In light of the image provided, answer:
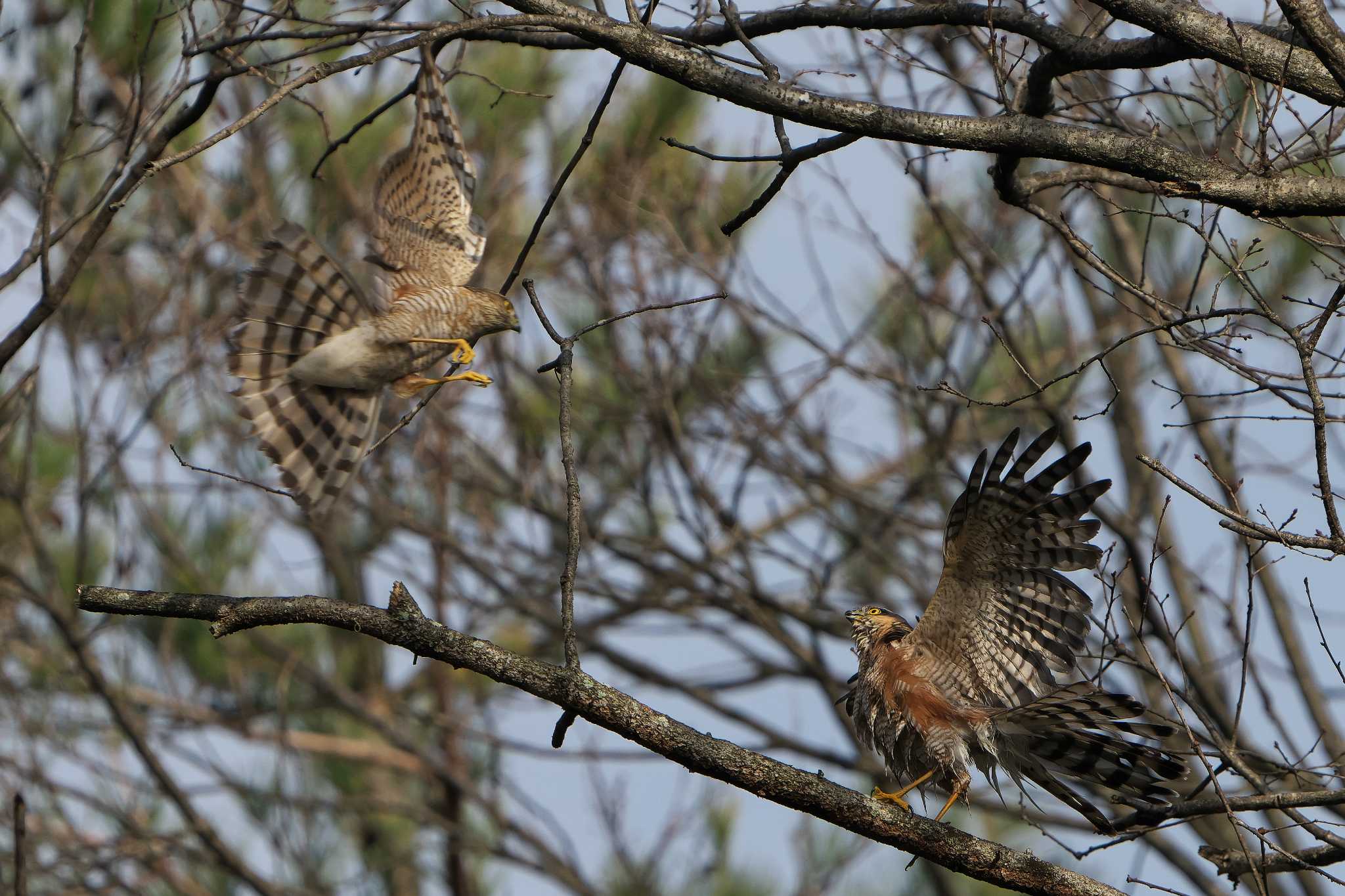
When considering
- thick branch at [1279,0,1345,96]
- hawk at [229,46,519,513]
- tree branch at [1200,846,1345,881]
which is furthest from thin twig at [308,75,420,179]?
tree branch at [1200,846,1345,881]

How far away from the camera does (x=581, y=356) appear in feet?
26.5

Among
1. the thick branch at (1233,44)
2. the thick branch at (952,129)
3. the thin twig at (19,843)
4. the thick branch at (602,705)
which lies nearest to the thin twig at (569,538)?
the thick branch at (602,705)

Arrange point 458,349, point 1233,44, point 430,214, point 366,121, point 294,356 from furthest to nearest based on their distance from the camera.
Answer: point 430,214
point 294,356
point 458,349
point 366,121
point 1233,44

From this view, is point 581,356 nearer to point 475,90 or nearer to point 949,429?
point 475,90

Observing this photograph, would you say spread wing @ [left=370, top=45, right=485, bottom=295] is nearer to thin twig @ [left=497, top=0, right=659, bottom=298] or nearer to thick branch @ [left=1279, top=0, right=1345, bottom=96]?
thin twig @ [left=497, top=0, right=659, bottom=298]

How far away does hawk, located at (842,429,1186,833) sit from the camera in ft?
12.3

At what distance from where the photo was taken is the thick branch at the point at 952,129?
2.71 m

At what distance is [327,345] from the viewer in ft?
14.9

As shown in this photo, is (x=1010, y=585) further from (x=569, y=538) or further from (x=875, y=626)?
→ (x=569, y=538)

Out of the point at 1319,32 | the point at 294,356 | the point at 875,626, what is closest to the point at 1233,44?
the point at 1319,32

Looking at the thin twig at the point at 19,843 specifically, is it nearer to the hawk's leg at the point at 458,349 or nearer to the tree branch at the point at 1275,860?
the hawk's leg at the point at 458,349

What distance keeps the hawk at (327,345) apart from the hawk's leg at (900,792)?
1.79 meters

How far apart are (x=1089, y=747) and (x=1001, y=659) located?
557 millimetres

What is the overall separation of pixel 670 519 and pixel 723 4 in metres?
5.57
